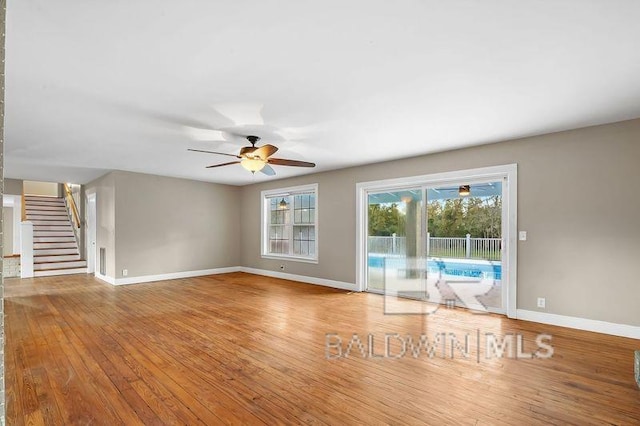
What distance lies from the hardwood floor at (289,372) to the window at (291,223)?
273 cm

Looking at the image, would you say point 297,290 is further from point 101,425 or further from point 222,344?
point 101,425

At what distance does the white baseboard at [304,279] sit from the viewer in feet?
21.5

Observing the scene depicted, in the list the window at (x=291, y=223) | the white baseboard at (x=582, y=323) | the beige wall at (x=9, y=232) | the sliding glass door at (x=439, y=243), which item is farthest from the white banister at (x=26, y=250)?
the white baseboard at (x=582, y=323)

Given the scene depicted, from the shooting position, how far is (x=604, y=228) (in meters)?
3.81

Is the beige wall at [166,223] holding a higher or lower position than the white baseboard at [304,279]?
higher

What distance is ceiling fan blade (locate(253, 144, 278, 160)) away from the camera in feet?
12.6

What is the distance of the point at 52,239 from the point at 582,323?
12.3m

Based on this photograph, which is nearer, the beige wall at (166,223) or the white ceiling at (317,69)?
the white ceiling at (317,69)

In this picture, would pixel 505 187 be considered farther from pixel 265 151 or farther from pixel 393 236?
pixel 265 151

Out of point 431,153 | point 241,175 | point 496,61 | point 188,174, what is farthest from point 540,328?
point 188,174

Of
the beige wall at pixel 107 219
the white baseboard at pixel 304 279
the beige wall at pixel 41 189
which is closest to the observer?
the white baseboard at pixel 304 279

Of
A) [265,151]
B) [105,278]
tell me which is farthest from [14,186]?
[265,151]

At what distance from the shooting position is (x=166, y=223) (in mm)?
7699

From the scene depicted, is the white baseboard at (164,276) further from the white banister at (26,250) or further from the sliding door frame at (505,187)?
the sliding door frame at (505,187)
